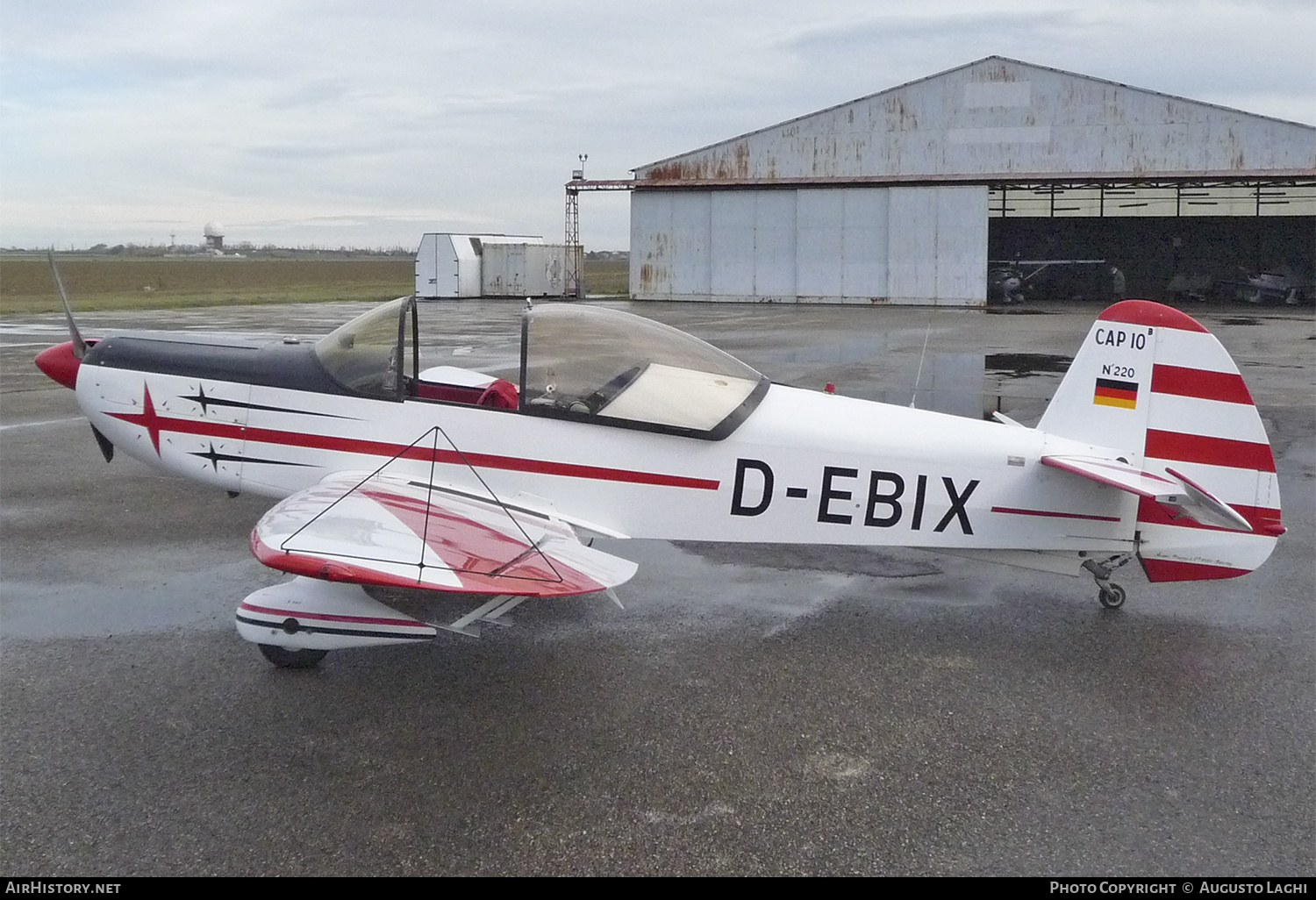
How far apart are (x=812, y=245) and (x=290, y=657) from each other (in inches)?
1352

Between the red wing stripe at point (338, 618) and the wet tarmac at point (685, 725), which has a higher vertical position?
the red wing stripe at point (338, 618)

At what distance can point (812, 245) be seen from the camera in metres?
37.7

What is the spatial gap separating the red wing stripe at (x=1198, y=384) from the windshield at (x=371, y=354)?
4050 mm

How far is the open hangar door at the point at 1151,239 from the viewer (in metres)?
44.9

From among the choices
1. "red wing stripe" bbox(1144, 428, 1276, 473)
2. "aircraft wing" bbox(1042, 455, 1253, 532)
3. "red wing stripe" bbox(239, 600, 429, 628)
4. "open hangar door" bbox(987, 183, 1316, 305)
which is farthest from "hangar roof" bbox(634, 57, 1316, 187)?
"red wing stripe" bbox(239, 600, 429, 628)

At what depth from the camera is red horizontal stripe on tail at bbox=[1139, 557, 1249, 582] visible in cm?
559

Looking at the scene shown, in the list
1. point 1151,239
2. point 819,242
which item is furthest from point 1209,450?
point 1151,239

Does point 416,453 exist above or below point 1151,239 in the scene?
below

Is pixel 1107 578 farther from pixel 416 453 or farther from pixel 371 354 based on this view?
pixel 371 354

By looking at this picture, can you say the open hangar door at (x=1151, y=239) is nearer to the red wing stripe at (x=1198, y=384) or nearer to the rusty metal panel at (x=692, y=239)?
the rusty metal panel at (x=692, y=239)

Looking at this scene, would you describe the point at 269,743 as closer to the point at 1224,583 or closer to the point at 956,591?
the point at 956,591

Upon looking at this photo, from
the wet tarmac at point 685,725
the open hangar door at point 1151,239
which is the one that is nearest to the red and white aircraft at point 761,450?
the wet tarmac at point 685,725

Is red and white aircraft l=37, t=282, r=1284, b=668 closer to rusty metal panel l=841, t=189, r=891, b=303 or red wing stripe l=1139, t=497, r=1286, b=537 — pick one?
red wing stripe l=1139, t=497, r=1286, b=537

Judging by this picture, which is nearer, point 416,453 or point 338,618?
point 338,618
